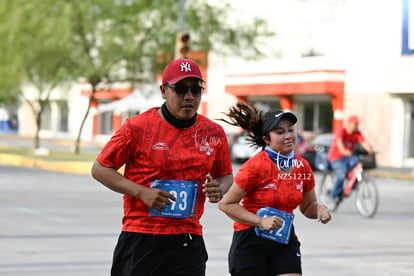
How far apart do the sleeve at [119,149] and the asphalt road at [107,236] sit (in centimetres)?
393

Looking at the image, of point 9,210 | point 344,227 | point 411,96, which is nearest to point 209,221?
point 344,227

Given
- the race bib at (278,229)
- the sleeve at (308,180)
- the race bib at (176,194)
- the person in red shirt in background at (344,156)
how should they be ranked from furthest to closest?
the person in red shirt in background at (344,156) → the sleeve at (308,180) → the race bib at (278,229) → the race bib at (176,194)

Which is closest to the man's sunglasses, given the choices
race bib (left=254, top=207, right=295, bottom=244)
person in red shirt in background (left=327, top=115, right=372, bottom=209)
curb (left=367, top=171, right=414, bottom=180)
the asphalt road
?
race bib (left=254, top=207, right=295, bottom=244)

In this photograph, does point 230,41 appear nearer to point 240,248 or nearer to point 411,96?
point 411,96

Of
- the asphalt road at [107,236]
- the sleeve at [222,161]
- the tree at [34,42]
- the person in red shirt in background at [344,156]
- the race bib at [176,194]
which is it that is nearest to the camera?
the race bib at [176,194]

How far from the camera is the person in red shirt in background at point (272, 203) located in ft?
19.0

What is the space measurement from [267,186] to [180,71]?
3.90 feet

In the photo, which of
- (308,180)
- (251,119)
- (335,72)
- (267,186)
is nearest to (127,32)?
(335,72)

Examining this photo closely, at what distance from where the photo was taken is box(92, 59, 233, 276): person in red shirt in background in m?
4.96

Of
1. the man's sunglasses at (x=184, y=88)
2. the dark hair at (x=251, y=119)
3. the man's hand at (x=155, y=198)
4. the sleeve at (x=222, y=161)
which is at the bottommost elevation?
the man's hand at (x=155, y=198)

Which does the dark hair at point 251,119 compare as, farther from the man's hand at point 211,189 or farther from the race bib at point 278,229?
the man's hand at point 211,189

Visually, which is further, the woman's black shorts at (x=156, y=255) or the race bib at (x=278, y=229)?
the race bib at (x=278, y=229)

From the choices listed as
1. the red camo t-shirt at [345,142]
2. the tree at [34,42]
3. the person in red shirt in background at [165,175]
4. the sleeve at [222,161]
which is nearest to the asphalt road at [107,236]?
the red camo t-shirt at [345,142]

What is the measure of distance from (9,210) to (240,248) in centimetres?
911
